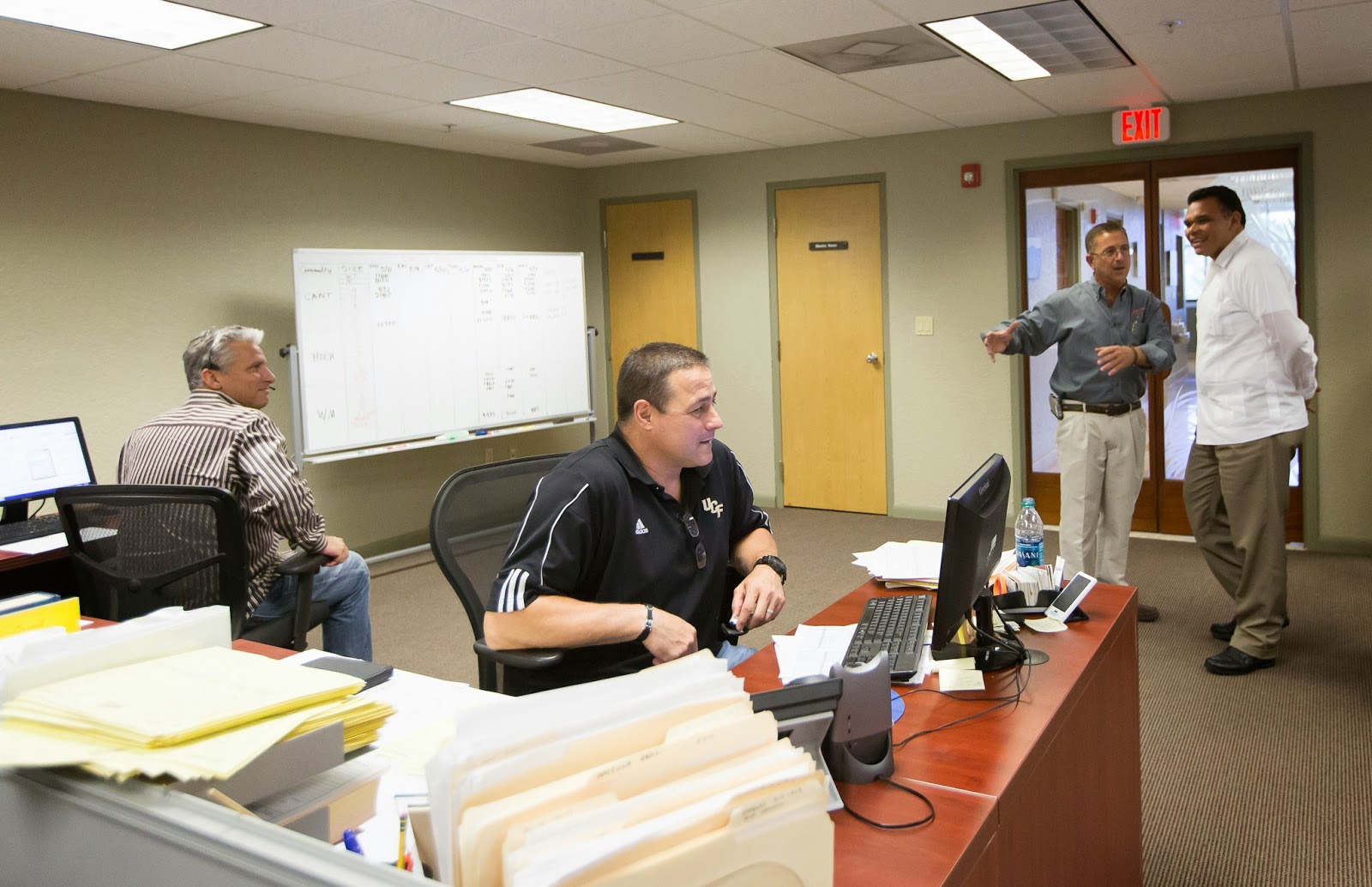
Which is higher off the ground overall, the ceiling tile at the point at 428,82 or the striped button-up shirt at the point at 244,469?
the ceiling tile at the point at 428,82

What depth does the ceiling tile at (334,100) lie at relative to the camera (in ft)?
14.9

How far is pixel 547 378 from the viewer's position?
21.4 feet

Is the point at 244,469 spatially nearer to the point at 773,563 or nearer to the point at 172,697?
the point at 773,563

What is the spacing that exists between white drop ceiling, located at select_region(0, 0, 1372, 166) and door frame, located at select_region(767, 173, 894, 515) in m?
0.63

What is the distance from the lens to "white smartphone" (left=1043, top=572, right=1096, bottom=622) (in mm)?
2189

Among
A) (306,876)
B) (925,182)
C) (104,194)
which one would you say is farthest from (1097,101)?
(306,876)

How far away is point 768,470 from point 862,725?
575 centimetres

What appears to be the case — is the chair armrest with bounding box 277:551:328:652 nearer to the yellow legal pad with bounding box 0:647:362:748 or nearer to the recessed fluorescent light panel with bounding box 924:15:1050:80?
the yellow legal pad with bounding box 0:647:362:748

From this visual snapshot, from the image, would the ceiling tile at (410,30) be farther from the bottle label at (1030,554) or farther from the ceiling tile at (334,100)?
the bottle label at (1030,554)

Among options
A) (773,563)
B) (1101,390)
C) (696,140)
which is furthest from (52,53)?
(1101,390)

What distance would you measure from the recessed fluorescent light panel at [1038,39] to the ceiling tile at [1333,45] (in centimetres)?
65

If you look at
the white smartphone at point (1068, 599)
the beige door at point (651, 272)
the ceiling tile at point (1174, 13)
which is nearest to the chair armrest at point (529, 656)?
the white smartphone at point (1068, 599)

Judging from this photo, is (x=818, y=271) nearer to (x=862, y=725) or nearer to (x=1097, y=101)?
(x=1097, y=101)

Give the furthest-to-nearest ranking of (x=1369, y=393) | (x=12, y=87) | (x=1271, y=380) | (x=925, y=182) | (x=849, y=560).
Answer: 1. (x=925, y=182)
2. (x=849, y=560)
3. (x=1369, y=393)
4. (x=12, y=87)
5. (x=1271, y=380)
